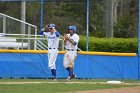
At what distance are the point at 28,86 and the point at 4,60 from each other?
4106 millimetres

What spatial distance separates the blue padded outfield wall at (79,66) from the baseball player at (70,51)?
1.57m

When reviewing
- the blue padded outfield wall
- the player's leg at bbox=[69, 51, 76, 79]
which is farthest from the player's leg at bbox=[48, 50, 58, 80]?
the blue padded outfield wall

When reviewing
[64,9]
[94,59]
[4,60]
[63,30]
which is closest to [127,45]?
[94,59]

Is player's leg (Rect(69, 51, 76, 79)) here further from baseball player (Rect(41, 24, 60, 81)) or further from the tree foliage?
the tree foliage

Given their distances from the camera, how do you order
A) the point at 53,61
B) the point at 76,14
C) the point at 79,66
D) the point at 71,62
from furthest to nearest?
the point at 76,14 < the point at 79,66 < the point at 71,62 < the point at 53,61

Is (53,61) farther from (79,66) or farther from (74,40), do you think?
(79,66)

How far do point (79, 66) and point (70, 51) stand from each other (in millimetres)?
1869

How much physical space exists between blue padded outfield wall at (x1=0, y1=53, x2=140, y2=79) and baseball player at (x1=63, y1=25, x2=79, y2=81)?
5.14 ft

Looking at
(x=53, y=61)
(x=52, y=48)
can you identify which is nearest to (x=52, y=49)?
(x=52, y=48)

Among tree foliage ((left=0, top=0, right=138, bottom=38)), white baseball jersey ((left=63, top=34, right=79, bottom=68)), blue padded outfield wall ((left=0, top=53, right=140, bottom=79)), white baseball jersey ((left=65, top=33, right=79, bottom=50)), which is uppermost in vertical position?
tree foliage ((left=0, top=0, right=138, bottom=38))

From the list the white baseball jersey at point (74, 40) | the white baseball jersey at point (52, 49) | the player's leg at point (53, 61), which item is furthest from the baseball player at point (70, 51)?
the player's leg at point (53, 61)

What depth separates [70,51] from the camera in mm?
18812

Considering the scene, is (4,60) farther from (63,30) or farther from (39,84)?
(63,30)

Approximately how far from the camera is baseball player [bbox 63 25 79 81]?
60.9 ft
